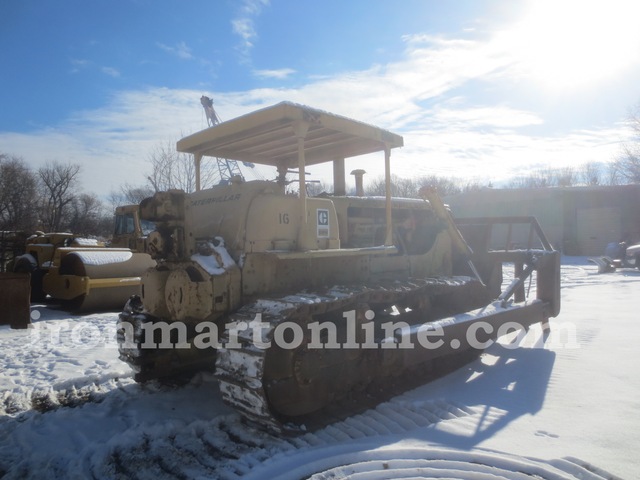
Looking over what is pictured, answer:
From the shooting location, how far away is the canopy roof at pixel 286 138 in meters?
4.12

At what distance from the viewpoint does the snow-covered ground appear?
3309 millimetres

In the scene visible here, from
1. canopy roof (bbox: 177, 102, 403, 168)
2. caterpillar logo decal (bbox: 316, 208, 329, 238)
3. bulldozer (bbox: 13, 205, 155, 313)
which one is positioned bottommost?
bulldozer (bbox: 13, 205, 155, 313)

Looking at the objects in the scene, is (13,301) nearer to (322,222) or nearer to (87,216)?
(322,222)

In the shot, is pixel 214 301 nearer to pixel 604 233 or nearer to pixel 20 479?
pixel 20 479

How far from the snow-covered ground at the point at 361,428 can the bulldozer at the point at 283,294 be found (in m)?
0.33

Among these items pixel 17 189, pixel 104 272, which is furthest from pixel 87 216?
pixel 104 272

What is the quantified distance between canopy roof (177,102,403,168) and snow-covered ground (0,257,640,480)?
8.25 ft

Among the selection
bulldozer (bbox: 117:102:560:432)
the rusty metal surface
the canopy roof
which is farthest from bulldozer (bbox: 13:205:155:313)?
bulldozer (bbox: 117:102:560:432)

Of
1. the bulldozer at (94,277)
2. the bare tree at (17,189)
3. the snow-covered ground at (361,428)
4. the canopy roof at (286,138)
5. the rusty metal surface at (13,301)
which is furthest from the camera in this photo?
the bare tree at (17,189)

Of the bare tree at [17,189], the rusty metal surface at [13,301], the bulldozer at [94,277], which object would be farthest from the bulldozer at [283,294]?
the bare tree at [17,189]

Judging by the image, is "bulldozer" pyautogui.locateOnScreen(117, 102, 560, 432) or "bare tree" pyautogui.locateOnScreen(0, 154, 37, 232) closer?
"bulldozer" pyautogui.locateOnScreen(117, 102, 560, 432)

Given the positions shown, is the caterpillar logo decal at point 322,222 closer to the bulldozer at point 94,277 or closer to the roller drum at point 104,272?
the bulldozer at point 94,277

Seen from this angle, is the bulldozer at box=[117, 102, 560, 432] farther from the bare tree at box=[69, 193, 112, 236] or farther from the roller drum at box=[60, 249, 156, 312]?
the bare tree at box=[69, 193, 112, 236]

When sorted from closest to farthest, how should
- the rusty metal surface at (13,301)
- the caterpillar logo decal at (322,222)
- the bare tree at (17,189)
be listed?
the caterpillar logo decal at (322,222) → the rusty metal surface at (13,301) → the bare tree at (17,189)
